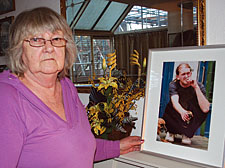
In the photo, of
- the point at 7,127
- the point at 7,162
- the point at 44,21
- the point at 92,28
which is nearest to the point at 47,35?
the point at 44,21

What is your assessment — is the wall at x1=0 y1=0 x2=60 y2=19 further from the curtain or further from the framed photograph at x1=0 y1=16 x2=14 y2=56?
the curtain

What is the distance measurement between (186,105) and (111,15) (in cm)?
78

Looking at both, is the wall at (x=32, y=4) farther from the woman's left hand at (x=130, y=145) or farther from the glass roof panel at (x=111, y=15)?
the woman's left hand at (x=130, y=145)

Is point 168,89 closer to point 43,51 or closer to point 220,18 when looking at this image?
point 220,18

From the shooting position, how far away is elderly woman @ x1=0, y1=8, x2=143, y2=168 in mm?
1071

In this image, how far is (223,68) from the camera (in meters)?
1.17

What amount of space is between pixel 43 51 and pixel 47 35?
0.07 metres

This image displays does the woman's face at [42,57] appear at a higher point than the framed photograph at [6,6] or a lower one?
lower

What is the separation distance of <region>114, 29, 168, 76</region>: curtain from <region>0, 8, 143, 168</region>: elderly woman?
0.43m

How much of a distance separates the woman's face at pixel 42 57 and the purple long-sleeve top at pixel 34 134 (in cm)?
9

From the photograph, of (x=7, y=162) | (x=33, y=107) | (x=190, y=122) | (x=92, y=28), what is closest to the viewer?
(x=7, y=162)

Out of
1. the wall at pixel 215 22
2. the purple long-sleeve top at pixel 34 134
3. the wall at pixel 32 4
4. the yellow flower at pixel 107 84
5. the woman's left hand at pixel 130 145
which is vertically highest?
the wall at pixel 32 4

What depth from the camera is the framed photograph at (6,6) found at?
2.83 metres

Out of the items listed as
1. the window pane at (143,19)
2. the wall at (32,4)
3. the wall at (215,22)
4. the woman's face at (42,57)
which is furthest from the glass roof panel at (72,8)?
the wall at (215,22)
